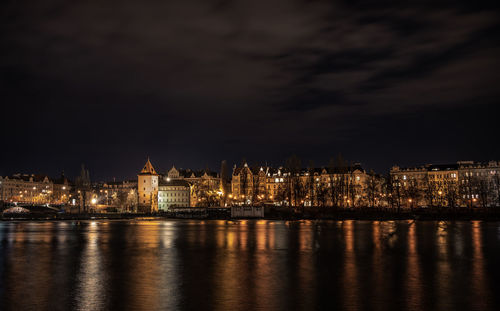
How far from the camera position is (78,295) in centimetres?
1738

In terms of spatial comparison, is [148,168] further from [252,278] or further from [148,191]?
[252,278]

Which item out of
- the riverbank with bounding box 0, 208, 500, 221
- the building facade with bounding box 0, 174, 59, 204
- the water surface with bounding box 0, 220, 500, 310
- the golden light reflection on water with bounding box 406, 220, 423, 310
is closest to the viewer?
the golden light reflection on water with bounding box 406, 220, 423, 310

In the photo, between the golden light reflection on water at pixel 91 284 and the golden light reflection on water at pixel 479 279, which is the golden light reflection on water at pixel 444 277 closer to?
the golden light reflection on water at pixel 479 279

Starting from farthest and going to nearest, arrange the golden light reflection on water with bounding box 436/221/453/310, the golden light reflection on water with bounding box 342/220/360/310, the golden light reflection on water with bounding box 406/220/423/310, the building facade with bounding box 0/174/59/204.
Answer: the building facade with bounding box 0/174/59/204, the golden light reflection on water with bounding box 436/221/453/310, the golden light reflection on water with bounding box 406/220/423/310, the golden light reflection on water with bounding box 342/220/360/310

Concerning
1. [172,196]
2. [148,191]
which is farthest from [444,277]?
[172,196]

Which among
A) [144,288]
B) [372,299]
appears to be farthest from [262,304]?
[144,288]

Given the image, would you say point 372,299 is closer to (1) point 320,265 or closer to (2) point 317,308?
(2) point 317,308

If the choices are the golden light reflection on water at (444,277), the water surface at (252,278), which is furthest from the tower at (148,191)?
the golden light reflection on water at (444,277)

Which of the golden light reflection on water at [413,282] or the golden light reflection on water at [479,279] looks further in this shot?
the golden light reflection on water at [479,279]

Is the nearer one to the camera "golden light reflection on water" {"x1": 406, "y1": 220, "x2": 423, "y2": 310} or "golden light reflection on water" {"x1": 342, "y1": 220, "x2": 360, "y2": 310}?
"golden light reflection on water" {"x1": 342, "y1": 220, "x2": 360, "y2": 310}

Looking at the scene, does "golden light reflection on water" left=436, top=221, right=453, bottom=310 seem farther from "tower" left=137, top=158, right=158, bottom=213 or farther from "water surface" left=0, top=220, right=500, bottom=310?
"tower" left=137, top=158, right=158, bottom=213

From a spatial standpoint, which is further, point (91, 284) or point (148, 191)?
point (148, 191)

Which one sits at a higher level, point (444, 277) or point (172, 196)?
point (172, 196)

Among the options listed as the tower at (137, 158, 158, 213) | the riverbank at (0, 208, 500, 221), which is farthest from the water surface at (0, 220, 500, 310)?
the tower at (137, 158, 158, 213)
